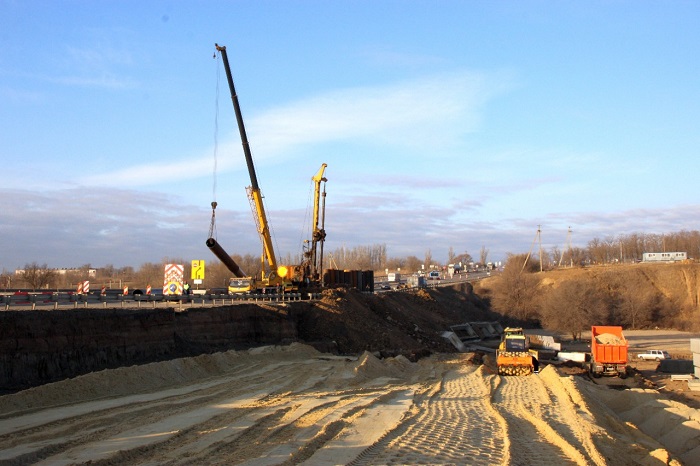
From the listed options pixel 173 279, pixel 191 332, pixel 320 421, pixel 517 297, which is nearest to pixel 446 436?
pixel 320 421

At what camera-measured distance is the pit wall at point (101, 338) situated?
2170 cm

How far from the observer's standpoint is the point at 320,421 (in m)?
15.4

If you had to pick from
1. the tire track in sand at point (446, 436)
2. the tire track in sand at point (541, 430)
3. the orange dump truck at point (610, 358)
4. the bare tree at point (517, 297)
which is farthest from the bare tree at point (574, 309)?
the tire track in sand at point (446, 436)

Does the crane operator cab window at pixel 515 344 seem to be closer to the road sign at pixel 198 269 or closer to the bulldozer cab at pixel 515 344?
the bulldozer cab at pixel 515 344

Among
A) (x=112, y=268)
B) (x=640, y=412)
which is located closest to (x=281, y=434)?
(x=640, y=412)

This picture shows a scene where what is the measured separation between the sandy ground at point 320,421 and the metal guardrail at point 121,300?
663cm

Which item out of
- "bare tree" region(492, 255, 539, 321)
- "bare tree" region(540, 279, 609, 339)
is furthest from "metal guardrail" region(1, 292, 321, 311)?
"bare tree" region(492, 255, 539, 321)

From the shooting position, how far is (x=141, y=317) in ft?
93.4

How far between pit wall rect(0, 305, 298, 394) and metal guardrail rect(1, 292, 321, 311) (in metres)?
2.22

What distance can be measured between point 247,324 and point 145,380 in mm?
15632

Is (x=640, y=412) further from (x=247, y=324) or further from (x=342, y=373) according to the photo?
(x=247, y=324)

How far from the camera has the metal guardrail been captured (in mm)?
27375

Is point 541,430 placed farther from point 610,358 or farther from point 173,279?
point 610,358

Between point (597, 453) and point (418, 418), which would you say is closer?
point (597, 453)
